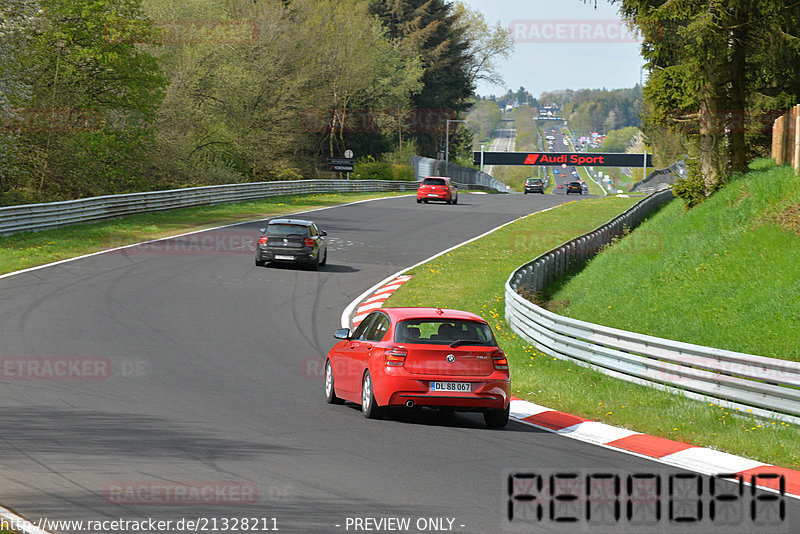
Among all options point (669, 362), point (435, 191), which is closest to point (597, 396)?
point (669, 362)

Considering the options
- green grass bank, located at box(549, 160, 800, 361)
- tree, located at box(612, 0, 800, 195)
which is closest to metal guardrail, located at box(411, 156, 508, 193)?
tree, located at box(612, 0, 800, 195)

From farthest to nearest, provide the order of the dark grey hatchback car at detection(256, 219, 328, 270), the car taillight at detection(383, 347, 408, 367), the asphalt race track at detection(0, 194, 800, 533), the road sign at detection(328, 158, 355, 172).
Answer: the road sign at detection(328, 158, 355, 172) → the dark grey hatchback car at detection(256, 219, 328, 270) → the car taillight at detection(383, 347, 408, 367) → the asphalt race track at detection(0, 194, 800, 533)

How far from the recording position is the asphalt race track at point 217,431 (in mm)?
7836

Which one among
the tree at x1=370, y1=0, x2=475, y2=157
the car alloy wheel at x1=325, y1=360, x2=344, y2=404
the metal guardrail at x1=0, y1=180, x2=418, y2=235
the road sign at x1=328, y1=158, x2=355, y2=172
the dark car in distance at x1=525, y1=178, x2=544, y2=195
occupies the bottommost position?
the dark car in distance at x1=525, y1=178, x2=544, y2=195

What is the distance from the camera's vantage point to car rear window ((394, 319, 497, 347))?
11938 millimetres

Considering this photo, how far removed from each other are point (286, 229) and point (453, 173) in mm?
68450

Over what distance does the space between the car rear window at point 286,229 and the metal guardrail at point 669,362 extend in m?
9.88

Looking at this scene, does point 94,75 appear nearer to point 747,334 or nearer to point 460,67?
point 747,334

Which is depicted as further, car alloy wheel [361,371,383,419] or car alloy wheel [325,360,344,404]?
car alloy wheel [325,360,344,404]

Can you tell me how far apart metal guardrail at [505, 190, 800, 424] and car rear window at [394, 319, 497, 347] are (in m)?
3.05

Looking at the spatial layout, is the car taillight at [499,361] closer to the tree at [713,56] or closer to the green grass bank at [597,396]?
the green grass bank at [597,396]

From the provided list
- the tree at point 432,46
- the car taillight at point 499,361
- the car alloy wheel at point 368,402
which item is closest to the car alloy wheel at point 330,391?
the car alloy wheel at point 368,402

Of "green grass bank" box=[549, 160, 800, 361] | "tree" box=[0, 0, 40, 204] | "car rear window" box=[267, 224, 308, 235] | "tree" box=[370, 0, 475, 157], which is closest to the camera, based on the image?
"green grass bank" box=[549, 160, 800, 361]

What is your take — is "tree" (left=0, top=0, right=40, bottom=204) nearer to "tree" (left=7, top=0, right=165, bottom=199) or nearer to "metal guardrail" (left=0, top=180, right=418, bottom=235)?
"tree" (left=7, top=0, right=165, bottom=199)
